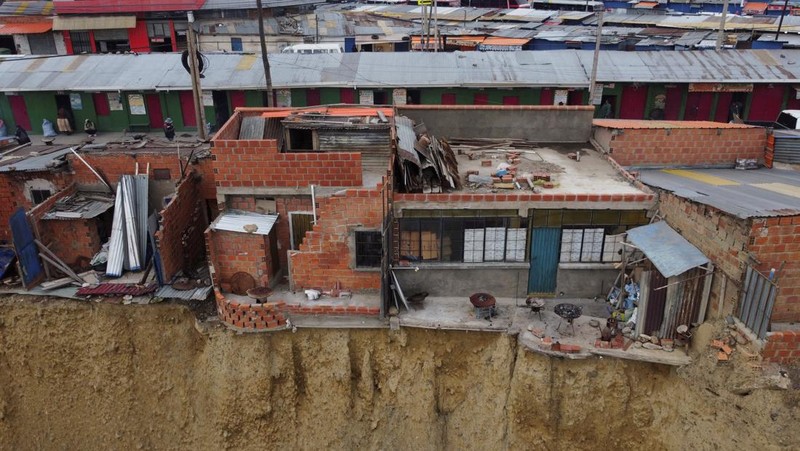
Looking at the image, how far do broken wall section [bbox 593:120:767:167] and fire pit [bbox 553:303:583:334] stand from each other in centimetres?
544

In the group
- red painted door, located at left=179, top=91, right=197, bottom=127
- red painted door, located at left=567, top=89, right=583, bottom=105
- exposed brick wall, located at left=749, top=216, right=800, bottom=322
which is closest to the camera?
exposed brick wall, located at left=749, top=216, right=800, bottom=322

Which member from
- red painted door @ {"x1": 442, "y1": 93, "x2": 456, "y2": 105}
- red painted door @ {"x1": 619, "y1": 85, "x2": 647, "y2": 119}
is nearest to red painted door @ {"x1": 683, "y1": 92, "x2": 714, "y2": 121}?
red painted door @ {"x1": 619, "y1": 85, "x2": 647, "y2": 119}

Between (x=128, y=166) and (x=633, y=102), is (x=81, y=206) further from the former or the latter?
(x=633, y=102)

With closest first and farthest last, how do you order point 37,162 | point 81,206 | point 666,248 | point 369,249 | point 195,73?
point 666,248 < point 369,249 < point 81,206 < point 37,162 < point 195,73

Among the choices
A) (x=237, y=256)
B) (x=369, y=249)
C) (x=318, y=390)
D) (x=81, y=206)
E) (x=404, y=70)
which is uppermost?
(x=404, y=70)

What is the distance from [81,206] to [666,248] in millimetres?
15046

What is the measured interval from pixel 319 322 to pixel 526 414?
16.5 ft

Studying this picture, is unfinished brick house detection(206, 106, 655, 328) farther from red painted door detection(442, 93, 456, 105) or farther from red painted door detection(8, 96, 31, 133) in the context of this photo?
red painted door detection(8, 96, 31, 133)

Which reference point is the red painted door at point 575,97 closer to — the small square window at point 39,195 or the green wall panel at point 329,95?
the green wall panel at point 329,95

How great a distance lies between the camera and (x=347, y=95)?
2517cm

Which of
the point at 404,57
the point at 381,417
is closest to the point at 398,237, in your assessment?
the point at 381,417

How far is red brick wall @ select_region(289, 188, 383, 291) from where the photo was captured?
496 inches

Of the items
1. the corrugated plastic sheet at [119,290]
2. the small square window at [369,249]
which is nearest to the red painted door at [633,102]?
the small square window at [369,249]

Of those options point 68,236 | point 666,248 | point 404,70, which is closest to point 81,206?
point 68,236
